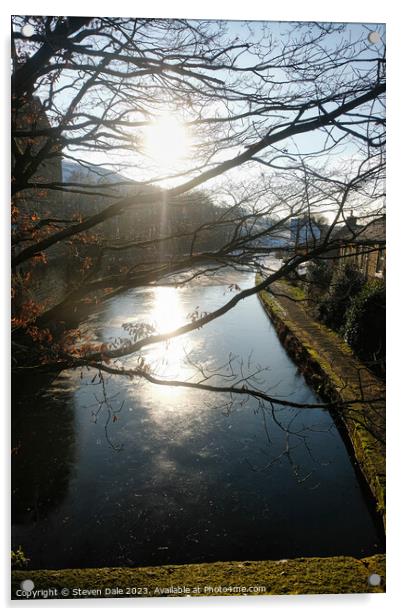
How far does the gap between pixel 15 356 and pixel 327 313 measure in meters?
6.18

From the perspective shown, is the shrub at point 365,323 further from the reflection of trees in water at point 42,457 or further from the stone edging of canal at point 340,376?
the reflection of trees in water at point 42,457

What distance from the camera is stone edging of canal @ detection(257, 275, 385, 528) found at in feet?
9.47

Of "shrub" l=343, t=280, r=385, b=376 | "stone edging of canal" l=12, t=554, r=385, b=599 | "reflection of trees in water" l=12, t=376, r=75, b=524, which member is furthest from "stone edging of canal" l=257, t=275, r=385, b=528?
"reflection of trees in water" l=12, t=376, r=75, b=524

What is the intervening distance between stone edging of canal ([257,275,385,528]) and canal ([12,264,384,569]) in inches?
12.6

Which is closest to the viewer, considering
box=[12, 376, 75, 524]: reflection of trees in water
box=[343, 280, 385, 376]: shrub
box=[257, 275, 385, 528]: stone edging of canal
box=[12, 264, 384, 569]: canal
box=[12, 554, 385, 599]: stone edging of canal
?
box=[12, 554, 385, 599]: stone edging of canal

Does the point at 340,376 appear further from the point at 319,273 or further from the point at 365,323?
the point at 319,273

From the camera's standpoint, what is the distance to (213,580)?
254 cm

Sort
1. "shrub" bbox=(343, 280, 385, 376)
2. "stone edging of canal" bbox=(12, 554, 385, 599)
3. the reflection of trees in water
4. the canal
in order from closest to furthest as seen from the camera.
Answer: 1. "stone edging of canal" bbox=(12, 554, 385, 599)
2. the canal
3. the reflection of trees in water
4. "shrub" bbox=(343, 280, 385, 376)

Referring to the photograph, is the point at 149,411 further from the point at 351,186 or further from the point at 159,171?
the point at 351,186

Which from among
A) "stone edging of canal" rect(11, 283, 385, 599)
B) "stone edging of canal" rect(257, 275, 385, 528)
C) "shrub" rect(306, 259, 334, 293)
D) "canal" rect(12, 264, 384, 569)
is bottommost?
"canal" rect(12, 264, 384, 569)

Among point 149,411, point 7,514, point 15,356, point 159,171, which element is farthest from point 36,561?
point 159,171

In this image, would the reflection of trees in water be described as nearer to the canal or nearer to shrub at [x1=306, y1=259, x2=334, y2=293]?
the canal

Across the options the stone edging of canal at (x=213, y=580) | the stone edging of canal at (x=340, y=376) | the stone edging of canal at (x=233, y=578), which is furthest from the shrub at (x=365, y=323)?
the stone edging of canal at (x=213, y=580)
